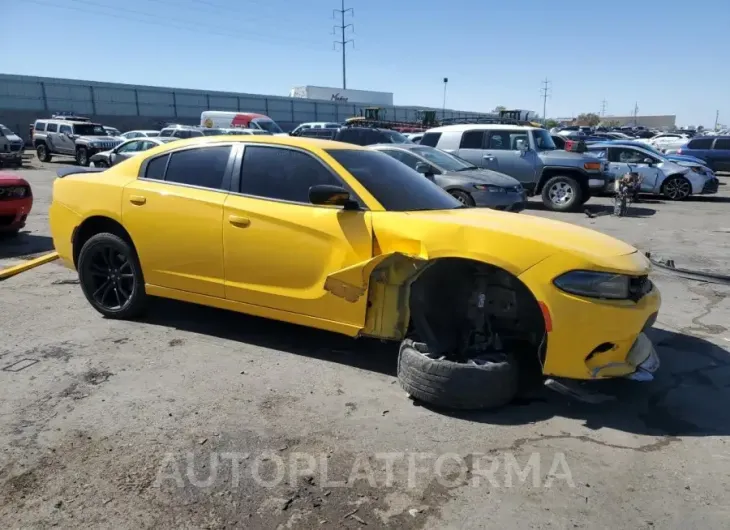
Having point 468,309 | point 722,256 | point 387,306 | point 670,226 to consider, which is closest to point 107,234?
point 387,306

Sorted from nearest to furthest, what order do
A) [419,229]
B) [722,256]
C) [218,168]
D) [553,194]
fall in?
[419,229]
[218,168]
[722,256]
[553,194]

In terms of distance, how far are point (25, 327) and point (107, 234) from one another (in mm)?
1042

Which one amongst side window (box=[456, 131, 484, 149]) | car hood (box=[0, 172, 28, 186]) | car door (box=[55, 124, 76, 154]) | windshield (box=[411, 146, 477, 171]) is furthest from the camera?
car door (box=[55, 124, 76, 154])

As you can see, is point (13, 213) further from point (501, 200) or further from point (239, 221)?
point (501, 200)

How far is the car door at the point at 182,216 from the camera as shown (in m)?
4.43

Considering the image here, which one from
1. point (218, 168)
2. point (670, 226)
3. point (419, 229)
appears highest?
point (218, 168)

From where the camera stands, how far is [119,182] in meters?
4.94

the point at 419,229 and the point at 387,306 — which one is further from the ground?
the point at 419,229

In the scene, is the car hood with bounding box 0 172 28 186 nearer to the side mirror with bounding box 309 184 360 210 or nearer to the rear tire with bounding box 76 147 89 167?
the side mirror with bounding box 309 184 360 210

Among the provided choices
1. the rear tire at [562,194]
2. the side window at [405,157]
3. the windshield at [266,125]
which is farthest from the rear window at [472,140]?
the windshield at [266,125]

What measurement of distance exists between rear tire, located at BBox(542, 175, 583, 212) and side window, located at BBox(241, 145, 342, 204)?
10.5m

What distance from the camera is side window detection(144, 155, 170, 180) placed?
4.86 meters

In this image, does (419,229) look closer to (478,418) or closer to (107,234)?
(478,418)

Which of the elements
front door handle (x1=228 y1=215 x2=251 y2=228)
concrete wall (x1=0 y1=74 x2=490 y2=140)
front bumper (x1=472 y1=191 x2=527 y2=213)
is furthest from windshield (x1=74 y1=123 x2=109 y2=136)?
A: front door handle (x1=228 y1=215 x2=251 y2=228)
